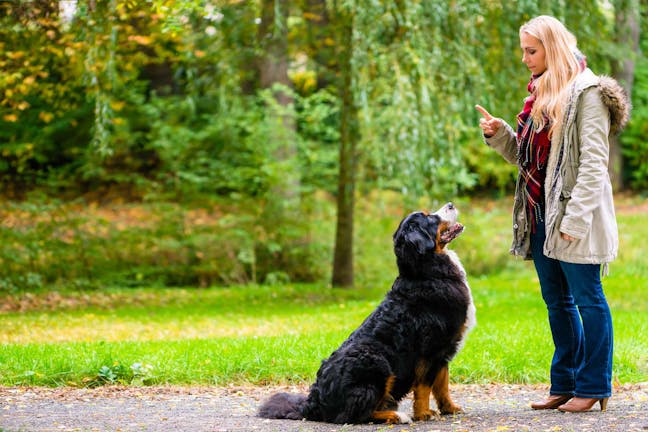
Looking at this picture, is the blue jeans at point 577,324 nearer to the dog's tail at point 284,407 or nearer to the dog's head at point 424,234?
the dog's head at point 424,234

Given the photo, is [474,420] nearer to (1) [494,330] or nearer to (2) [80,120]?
(1) [494,330]

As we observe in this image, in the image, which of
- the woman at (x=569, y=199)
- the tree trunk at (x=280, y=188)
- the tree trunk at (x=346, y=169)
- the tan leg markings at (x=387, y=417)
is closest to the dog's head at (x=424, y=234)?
the woman at (x=569, y=199)

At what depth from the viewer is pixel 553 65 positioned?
489 centimetres

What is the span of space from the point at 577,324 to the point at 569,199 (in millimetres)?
864

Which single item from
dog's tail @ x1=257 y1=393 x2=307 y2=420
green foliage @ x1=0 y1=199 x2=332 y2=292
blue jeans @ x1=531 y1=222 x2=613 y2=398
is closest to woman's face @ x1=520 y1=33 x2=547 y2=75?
blue jeans @ x1=531 y1=222 x2=613 y2=398

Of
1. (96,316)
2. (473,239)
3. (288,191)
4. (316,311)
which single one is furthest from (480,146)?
(96,316)

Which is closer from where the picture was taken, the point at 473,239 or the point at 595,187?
the point at 595,187

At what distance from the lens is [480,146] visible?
1928 cm

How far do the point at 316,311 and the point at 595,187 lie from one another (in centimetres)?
770

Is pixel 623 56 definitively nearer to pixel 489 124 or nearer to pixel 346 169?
pixel 346 169

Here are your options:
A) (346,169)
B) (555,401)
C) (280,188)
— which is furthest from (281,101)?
(555,401)

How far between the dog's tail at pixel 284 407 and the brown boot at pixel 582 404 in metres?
1.59

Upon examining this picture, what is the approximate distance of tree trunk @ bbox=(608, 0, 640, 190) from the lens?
38.2 ft

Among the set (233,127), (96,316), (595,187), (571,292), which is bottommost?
(96,316)
